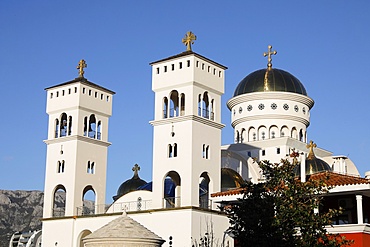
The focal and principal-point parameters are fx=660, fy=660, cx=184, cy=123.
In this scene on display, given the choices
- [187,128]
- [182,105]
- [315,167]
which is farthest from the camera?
[182,105]

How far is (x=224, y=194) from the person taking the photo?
2788 cm

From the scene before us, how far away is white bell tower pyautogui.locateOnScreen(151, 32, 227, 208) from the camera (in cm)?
2953

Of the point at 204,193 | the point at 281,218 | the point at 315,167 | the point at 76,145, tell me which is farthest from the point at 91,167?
the point at 281,218

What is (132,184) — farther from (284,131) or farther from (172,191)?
(284,131)

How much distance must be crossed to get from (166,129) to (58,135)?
24.8 ft

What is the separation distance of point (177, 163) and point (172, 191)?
3.72m

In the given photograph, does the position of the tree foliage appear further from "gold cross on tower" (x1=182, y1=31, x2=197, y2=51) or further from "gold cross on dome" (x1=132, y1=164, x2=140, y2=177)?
"gold cross on dome" (x1=132, y1=164, x2=140, y2=177)

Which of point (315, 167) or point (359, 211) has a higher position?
point (315, 167)

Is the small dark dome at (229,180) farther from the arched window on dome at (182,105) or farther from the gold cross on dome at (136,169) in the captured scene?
the gold cross on dome at (136,169)

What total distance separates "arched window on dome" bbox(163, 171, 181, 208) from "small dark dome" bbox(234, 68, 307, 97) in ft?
33.3

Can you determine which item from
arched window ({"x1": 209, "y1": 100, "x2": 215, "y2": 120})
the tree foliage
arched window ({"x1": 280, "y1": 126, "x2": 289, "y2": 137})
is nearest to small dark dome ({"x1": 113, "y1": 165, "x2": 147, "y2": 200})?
arched window ({"x1": 280, "y1": 126, "x2": 289, "y2": 137})

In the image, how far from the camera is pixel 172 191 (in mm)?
33188

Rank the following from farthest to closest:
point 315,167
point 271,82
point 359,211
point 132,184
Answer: point 132,184
point 271,82
point 315,167
point 359,211

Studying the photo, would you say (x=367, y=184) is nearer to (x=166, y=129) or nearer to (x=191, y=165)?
(x=191, y=165)
